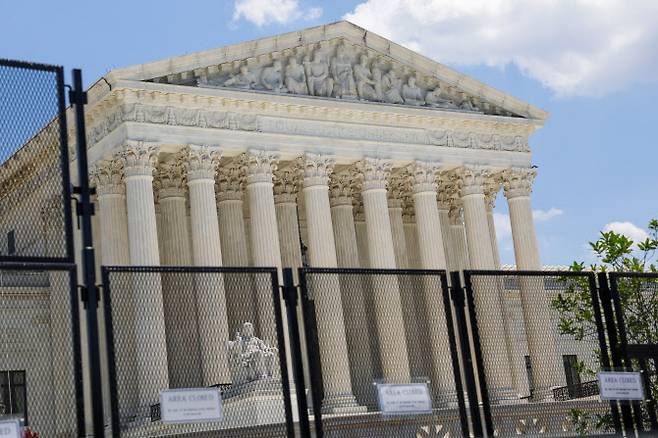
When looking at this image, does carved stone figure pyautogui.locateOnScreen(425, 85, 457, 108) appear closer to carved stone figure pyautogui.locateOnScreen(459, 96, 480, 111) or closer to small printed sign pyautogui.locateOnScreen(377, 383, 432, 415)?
carved stone figure pyautogui.locateOnScreen(459, 96, 480, 111)

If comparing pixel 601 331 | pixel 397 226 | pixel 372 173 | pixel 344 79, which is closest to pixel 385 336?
pixel 601 331

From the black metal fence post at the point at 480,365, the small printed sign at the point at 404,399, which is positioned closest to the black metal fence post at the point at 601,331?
the black metal fence post at the point at 480,365

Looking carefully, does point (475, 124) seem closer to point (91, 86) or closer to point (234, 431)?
point (91, 86)

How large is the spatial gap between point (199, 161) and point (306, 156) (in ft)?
16.7

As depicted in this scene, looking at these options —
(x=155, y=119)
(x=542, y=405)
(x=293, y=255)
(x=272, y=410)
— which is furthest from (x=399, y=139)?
(x=272, y=410)

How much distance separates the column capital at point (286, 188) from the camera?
49750 mm

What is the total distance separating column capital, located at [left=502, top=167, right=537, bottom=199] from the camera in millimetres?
52062

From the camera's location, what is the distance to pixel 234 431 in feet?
49.0

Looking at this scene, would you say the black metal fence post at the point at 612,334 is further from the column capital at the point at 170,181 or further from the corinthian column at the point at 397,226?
the corinthian column at the point at 397,226

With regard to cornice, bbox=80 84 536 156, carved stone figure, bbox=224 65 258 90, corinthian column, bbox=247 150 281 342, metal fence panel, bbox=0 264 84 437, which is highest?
carved stone figure, bbox=224 65 258 90

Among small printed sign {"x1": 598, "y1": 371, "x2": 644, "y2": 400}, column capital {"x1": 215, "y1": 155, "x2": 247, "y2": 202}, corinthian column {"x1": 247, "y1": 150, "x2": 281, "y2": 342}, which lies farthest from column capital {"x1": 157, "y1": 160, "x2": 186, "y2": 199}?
small printed sign {"x1": 598, "y1": 371, "x2": 644, "y2": 400}

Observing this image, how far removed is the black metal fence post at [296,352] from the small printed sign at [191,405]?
1114 mm

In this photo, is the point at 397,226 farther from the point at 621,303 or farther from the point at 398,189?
the point at 621,303

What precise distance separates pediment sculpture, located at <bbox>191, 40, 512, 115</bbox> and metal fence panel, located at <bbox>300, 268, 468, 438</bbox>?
28353 millimetres
